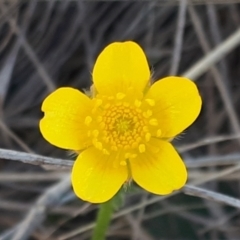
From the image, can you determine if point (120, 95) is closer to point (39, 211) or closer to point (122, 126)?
point (122, 126)

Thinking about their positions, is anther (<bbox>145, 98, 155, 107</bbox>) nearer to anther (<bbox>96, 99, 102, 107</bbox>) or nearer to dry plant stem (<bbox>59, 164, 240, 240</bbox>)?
anther (<bbox>96, 99, 102, 107</bbox>)

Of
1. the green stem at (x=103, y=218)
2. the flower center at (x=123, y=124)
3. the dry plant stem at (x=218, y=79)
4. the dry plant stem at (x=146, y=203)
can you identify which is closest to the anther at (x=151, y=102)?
the flower center at (x=123, y=124)

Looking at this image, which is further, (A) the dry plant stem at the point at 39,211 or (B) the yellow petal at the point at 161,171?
(A) the dry plant stem at the point at 39,211

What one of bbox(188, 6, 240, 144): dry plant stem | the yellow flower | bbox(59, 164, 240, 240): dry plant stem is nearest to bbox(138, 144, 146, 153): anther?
the yellow flower

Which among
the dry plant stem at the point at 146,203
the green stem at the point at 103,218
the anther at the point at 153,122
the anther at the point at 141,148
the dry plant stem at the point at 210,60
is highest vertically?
the anther at the point at 153,122

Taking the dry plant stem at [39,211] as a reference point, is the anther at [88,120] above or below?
above

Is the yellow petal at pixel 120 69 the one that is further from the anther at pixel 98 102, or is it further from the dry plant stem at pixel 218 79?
the dry plant stem at pixel 218 79

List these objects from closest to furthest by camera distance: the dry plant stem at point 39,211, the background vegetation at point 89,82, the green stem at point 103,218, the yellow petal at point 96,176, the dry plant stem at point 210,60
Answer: the yellow petal at point 96,176 < the green stem at point 103,218 < the dry plant stem at point 39,211 < the dry plant stem at point 210,60 < the background vegetation at point 89,82

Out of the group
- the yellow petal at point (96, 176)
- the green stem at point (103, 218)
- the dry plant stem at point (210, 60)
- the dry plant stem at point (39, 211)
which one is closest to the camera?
the yellow petal at point (96, 176)
